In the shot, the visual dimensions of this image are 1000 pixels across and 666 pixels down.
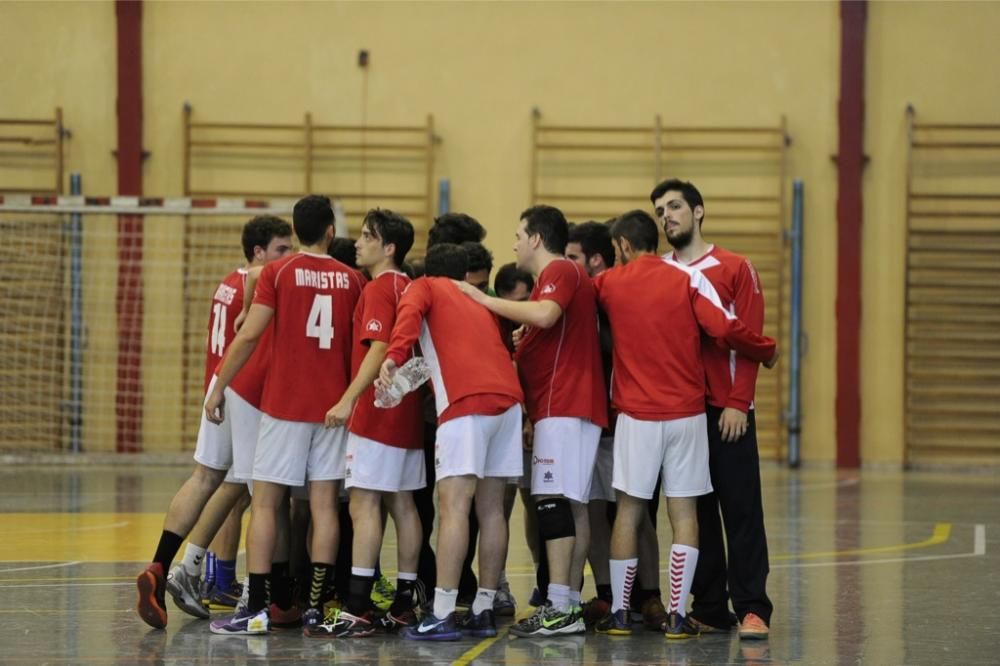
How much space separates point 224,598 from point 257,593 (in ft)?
3.09

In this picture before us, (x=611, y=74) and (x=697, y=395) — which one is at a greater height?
(x=611, y=74)

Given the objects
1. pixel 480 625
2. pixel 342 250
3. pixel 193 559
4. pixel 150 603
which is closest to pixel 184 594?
pixel 193 559

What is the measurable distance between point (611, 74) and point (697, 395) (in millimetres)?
9872

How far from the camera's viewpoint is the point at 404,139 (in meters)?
15.1

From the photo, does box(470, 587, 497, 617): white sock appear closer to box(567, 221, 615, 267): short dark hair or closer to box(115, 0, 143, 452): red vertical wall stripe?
box(567, 221, 615, 267): short dark hair

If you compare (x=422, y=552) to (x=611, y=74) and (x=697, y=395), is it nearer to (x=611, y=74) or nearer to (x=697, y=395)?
(x=697, y=395)

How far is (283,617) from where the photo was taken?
19.5 feet

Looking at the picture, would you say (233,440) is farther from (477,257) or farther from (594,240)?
(594,240)

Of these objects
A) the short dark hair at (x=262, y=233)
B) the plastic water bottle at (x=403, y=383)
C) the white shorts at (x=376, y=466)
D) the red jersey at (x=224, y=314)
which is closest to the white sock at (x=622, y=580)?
the white shorts at (x=376, y=466)

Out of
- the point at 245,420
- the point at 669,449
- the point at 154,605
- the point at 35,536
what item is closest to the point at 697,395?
the point at 669,449

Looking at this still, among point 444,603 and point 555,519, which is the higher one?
point 555,519

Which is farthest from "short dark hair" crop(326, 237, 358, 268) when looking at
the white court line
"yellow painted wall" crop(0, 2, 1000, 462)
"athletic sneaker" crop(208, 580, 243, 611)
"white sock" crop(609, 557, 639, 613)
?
"yellow painted wall" crop(0, 2, 1000, 462)

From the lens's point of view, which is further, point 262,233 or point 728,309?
point 262,233

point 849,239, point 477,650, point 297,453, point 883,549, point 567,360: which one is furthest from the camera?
point 849,239
